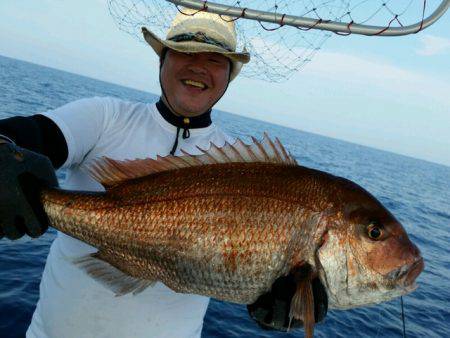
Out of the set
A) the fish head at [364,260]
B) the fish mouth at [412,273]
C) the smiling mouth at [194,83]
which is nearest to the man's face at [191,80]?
the smiling mouth at [194,83]

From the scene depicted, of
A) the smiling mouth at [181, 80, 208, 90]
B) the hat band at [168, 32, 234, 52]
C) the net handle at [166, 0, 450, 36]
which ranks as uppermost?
the net handle at [166, 0, 450, 36]

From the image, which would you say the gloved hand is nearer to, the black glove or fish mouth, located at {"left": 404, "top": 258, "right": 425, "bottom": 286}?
the black glove

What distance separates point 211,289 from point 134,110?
5.31ft

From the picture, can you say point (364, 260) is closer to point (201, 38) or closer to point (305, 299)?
point (305, 299)

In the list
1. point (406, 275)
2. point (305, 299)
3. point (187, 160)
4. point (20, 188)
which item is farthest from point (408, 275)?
point (20, 188)

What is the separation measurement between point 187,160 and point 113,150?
739 millimetres

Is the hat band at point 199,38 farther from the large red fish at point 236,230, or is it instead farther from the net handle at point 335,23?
the net handle at point 335,23

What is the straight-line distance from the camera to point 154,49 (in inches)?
154

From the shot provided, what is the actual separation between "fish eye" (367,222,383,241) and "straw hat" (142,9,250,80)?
5.68ft

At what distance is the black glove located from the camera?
2.50 meters

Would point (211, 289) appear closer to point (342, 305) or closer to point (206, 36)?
point (342, 305)

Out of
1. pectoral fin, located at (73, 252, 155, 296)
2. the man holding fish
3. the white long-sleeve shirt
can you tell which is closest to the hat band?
the white long-sleeve shirt

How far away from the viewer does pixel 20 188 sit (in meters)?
2.41

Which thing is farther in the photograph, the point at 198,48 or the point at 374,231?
the point at 198,48
